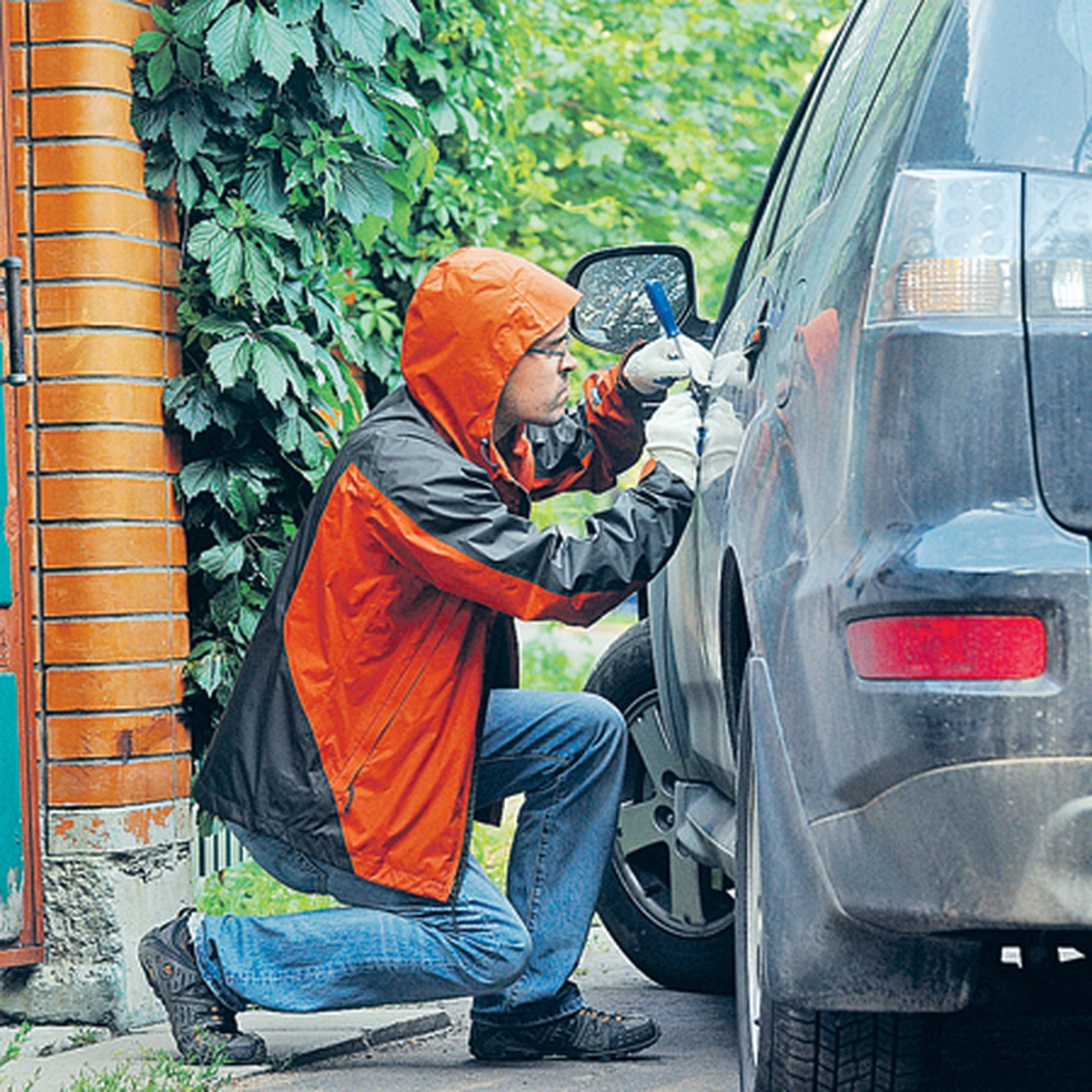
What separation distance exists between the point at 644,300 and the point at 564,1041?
150 centimetres

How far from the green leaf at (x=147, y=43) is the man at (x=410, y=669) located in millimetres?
983

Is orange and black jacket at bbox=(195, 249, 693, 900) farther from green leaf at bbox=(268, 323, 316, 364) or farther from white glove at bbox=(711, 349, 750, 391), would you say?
green leaf at bbox=(268, 323, 316, 364)

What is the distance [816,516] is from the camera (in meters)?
2.05

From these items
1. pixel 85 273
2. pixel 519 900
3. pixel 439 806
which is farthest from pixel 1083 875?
pixel 85 273

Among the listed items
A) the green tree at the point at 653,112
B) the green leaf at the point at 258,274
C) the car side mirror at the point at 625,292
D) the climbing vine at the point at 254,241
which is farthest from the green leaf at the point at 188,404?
the green tree at the point at 653,112

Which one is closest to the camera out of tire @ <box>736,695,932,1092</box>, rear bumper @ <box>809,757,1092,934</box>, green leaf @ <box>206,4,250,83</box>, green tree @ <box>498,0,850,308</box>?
rear bumper @ <box>809,757,1092,934</box>

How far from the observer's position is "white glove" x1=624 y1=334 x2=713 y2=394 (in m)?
3.59

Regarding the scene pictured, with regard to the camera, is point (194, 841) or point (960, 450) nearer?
point (960, 450)

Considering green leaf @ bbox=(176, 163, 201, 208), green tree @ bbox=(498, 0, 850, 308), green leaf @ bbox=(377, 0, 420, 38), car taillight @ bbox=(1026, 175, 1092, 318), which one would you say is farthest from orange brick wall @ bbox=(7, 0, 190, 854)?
green tree @ bbox=(498, 0, 850, 308)

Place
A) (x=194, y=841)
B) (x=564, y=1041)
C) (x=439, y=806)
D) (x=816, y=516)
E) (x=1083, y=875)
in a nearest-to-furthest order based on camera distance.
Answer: (x=1083, y=875) → (x=816, y=516) → (x=439, y=806) → (x=564, y=1041) → (x=194, y=841)

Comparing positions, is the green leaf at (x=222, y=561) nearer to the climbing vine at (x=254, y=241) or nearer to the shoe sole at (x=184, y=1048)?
the climbing vine at (x=254, y=241)

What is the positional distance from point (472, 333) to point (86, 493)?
1016mm

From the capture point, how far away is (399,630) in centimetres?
340

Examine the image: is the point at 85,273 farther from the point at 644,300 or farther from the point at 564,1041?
the point at 564,1041
